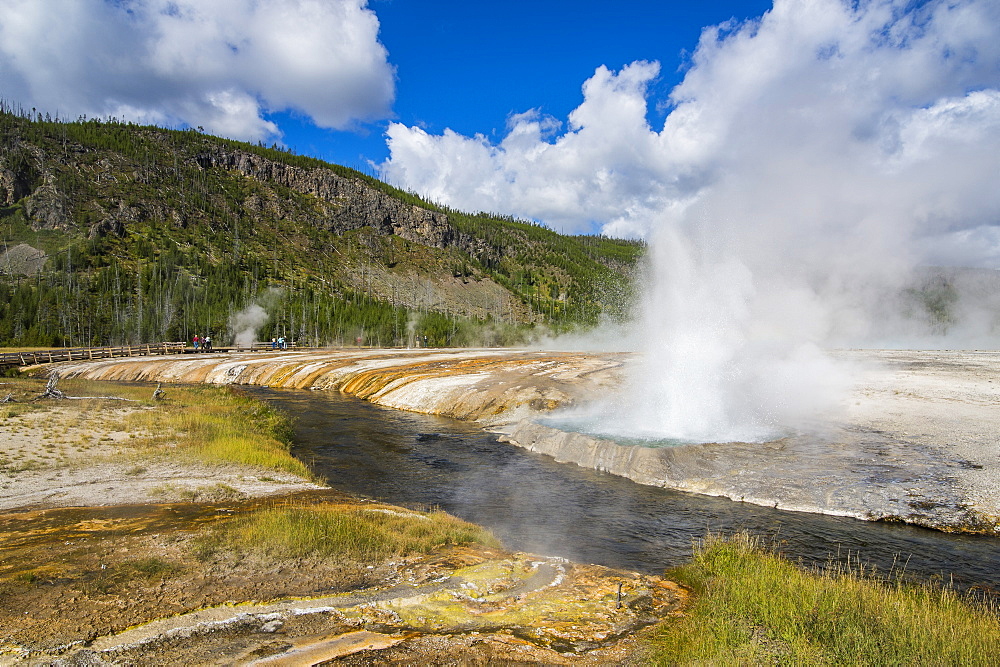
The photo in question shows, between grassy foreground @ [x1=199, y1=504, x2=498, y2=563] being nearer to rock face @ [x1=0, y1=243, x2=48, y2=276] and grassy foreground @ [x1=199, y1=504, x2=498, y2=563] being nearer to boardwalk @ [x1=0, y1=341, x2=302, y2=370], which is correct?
boardwalk @ [x1=0, y1=341, x2=302, y2=370]

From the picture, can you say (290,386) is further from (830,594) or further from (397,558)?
(830,594)

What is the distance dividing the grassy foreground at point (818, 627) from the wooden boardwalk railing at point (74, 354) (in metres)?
70.0

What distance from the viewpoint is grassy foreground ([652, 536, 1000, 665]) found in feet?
19.3

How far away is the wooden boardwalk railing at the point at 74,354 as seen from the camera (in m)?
57.3

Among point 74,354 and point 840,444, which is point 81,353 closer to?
point 74,354

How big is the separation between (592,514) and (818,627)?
28.2 feet

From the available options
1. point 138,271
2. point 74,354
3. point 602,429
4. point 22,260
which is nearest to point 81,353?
point 74,354

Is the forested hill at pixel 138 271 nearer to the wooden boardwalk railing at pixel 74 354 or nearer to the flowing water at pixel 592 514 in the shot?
the wooden boardwalk railing at pixel 74 354

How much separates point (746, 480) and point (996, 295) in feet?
162

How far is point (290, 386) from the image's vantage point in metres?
52.3

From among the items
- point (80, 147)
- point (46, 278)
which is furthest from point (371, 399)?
point (80, 147)

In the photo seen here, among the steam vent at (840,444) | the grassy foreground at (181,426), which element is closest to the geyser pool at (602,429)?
the steam vent at (840,444)

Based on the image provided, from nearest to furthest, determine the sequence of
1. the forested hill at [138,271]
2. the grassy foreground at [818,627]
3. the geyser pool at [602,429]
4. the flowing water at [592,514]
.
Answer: the grassy foreground at [818,627] → the flowing water at [592,514] → the geyser pool at [602,429] → the forested hill at [138,271]

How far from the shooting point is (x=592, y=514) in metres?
14.9
